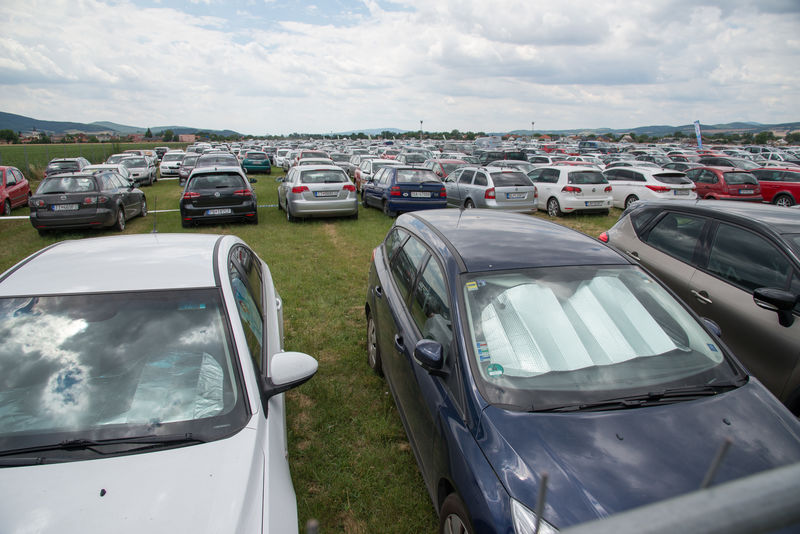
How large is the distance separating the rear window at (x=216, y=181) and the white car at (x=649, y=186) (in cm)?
1137

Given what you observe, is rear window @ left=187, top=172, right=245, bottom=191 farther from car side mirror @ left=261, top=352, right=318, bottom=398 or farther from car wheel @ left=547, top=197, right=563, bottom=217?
car side mirror @ left=261, top=352, right=318, bottom=398

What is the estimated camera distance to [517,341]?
2.55m

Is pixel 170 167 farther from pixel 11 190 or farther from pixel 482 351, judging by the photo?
pixel 482 351

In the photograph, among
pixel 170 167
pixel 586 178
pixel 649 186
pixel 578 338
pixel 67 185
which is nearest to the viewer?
pixel 578 338

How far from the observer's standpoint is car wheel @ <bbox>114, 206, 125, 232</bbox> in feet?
38.8

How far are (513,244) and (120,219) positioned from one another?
12.1 meters

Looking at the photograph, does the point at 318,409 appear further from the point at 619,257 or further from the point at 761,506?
the point at 761,506

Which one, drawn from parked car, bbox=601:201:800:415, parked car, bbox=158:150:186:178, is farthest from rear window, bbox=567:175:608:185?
parked car, bbox=158:150:186:178

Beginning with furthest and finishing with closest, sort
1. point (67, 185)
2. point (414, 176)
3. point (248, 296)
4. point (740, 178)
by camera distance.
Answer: point (740, 178)
point (414, 176)
point (67, 185)
point (248, 296)

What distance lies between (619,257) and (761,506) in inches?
111

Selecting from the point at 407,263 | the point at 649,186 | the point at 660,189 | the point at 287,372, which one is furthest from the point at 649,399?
the point at 649,186

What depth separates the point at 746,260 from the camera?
410 centimetres

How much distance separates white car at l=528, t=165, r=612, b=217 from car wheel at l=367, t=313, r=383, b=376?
10.8m

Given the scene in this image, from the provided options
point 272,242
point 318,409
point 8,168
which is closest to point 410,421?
point 318,409
